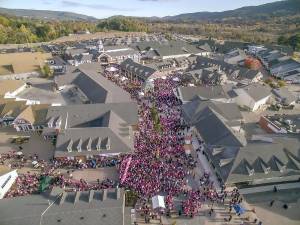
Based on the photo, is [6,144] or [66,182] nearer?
[66,182]

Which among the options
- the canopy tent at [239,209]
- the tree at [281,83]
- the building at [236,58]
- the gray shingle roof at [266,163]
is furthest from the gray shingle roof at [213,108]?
the building at [236,58]

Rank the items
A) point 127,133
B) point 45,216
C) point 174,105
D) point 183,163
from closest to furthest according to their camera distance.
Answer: point 45,216 → point 183,163 → point 127,133 → point 174,105

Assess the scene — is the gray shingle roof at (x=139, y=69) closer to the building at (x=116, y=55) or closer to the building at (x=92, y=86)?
the building at (x=92, y=86)

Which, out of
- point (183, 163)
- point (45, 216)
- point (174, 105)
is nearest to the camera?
point (45, 216)

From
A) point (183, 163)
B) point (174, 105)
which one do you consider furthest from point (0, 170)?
point (174, 105)

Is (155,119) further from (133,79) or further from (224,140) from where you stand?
(133,79)

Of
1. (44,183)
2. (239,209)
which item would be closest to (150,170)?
(239,209)

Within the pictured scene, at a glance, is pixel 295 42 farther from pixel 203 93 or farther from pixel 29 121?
pixel 29 121
